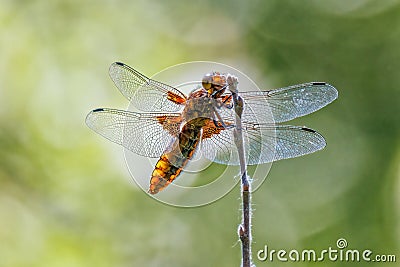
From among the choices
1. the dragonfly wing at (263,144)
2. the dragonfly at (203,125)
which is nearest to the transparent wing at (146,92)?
the dragonfly at (203,125)

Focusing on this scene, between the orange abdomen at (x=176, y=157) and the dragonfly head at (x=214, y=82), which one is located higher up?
the dragonfly head at (x=214, y=82)

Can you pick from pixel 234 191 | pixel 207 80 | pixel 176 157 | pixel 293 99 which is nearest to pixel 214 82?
pixel 207 80

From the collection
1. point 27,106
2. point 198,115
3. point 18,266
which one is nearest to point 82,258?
point 18,266

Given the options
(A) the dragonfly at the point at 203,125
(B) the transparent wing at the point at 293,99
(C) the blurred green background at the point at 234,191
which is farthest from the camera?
(C) the blurred green background at the point at 234,191

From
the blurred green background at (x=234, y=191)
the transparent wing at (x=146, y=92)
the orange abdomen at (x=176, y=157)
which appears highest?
the blurred green background at (x=234, y=191)

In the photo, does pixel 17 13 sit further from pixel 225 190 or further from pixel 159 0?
pixel 225 190

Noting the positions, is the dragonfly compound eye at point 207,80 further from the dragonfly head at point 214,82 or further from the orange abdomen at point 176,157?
the orange abdomen at point 176,157

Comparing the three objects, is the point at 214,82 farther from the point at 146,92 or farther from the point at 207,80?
the point at 146,92

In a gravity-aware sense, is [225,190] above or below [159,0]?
below
